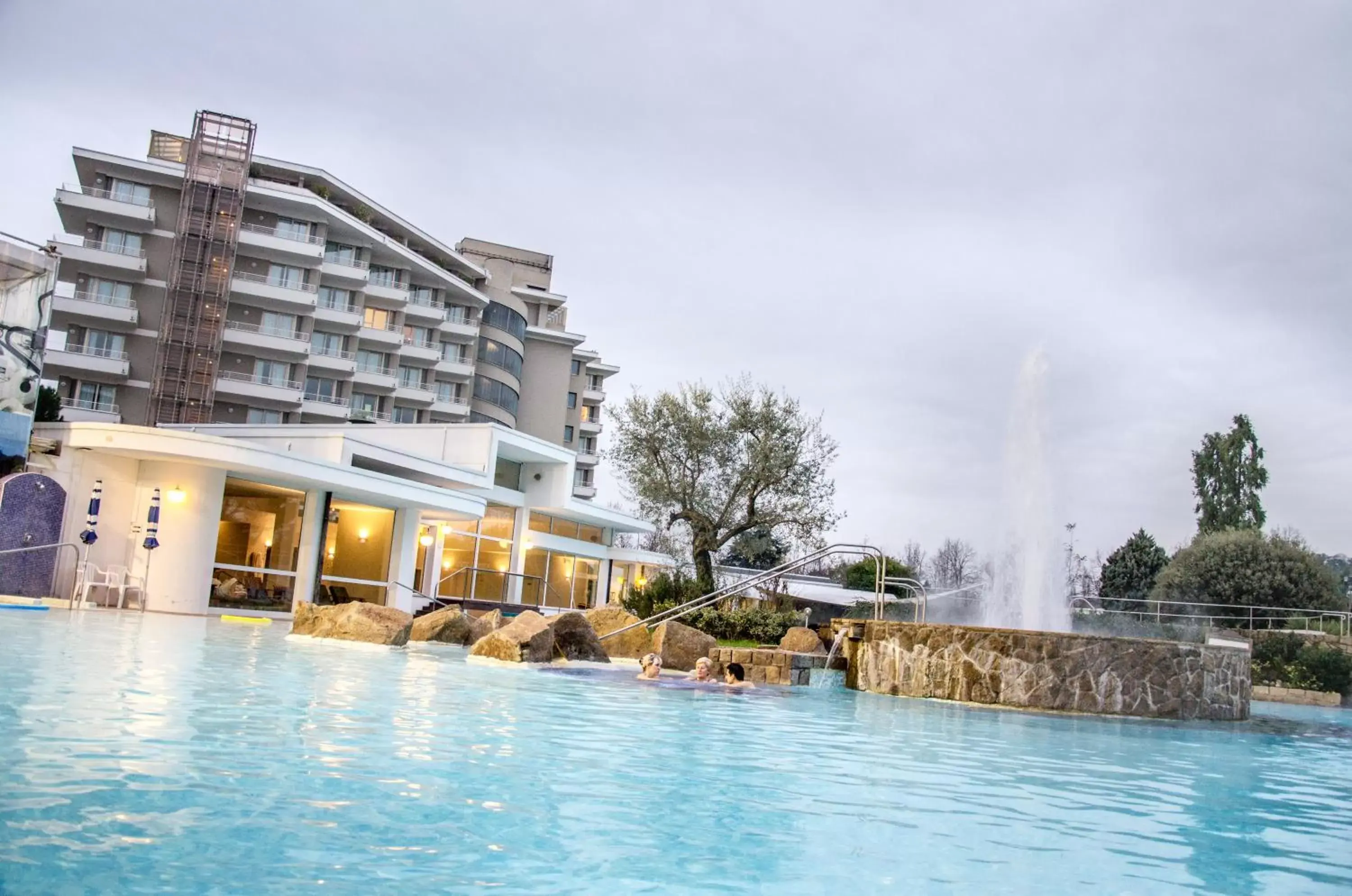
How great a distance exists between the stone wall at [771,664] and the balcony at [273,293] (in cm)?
4476

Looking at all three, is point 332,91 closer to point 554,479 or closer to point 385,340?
point 554,479

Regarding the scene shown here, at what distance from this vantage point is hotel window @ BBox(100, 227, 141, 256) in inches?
2115

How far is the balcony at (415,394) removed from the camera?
2415 inches

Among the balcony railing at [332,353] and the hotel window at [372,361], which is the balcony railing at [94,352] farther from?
the hotel window at [372,361]

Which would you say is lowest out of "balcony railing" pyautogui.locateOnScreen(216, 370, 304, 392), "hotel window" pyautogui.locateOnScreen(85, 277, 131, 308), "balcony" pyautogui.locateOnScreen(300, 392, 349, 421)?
"balcony" pyautogui.locateOnScreen(300, 392, 349, 421)

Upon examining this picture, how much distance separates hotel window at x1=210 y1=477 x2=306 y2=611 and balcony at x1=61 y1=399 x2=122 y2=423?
29278mm

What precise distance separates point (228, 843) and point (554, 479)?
3434 cm

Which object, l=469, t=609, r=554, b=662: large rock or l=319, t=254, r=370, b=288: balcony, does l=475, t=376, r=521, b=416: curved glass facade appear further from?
l=469, t=609, r=554, b=662: large rock

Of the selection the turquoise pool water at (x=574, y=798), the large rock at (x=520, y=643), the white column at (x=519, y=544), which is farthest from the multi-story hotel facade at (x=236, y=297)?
the turquoise pool water at (x=574, y=798)

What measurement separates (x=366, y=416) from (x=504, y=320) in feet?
53.0

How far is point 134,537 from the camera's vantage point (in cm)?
2361

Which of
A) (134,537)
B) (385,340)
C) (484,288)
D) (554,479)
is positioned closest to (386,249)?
(385,340)

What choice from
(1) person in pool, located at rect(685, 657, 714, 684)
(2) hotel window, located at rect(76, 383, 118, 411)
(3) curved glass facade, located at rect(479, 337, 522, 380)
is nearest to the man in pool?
(1) person in pool, located at rect(685, 657, 714, 684)

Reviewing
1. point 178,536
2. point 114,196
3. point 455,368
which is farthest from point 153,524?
point 455,368
